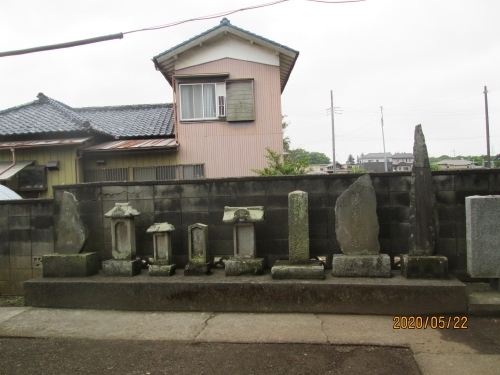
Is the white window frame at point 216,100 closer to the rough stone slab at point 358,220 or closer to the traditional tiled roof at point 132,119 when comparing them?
the traditional tiled roof at point 132,119

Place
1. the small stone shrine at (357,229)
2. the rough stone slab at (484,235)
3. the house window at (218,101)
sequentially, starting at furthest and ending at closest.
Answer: the house window at (218,101), the small stone shrine at (357,229), the rough stone slab at (484,235)

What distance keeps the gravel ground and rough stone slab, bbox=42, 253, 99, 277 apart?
1.60m

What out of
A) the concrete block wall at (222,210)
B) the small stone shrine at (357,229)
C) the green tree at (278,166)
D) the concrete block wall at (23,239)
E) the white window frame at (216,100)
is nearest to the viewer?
the small stone shrine at (357,229)

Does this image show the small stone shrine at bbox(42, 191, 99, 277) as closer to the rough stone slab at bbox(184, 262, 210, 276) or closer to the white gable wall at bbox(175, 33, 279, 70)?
the rough stone slab at bbox(184, 262, 210, 276)

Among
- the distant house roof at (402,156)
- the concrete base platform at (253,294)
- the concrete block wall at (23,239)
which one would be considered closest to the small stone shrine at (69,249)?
the concrete base platform at (253,294)

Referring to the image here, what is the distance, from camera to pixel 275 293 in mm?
5160

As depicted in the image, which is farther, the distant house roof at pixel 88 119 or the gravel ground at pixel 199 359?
the distant house roof at pixel 88 119

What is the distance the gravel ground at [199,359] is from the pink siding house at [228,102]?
863 cm

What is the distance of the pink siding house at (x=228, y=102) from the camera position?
41.2ft

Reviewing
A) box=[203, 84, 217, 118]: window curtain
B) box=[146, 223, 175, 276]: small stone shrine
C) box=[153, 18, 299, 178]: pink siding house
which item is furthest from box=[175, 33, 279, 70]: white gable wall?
box=[146, 223, 175, 276]: small stone shrine

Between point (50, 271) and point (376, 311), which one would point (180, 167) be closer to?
point (50, 271)

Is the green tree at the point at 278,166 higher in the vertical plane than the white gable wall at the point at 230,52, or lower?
lower

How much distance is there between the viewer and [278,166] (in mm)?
11320

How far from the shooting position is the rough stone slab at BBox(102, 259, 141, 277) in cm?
584
